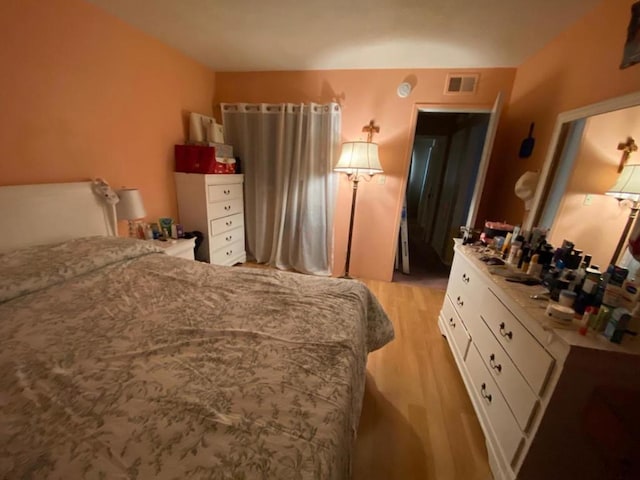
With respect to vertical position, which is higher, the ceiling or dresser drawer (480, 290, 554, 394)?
the ceiling

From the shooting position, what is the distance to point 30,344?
36.7 inches

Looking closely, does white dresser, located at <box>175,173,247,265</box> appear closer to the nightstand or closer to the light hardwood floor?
the nightstand

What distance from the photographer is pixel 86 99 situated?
1838 millimetres

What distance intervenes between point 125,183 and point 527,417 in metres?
2.93

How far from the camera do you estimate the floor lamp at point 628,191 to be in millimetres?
1083

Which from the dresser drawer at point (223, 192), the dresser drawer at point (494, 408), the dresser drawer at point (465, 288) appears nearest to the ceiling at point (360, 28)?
the dresser drawer at point (223, 192)

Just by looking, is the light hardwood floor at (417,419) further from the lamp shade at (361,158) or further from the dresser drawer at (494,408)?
the lamp shade at (361,158)

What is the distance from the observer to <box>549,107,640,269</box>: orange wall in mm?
1168

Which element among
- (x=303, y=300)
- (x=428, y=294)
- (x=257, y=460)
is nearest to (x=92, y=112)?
(x=303, y=300)

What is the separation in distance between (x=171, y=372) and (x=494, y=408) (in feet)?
4.69

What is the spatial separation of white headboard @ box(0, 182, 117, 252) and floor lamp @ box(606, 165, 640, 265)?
2997 millimetres

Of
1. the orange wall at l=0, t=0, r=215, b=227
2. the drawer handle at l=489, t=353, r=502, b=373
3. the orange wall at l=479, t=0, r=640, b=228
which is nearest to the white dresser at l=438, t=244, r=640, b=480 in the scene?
the drawer handle at l=489, t=353, r=502, b=373

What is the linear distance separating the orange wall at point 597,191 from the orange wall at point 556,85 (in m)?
0.18

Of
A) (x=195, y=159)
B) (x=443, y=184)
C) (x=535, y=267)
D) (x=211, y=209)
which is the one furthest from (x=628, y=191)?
(x=443, y=184)
